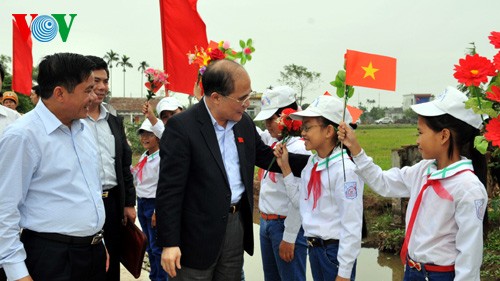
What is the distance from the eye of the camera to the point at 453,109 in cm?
231

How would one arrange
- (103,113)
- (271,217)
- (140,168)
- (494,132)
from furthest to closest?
(140,168)
(103,113)
(271,217)
(494,132)

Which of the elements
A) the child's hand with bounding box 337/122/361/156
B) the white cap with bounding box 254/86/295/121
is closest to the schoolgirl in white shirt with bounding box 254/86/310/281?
the white cap with bounding box 254/86/295/121

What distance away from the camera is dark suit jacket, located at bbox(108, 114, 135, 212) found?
368 centimetres

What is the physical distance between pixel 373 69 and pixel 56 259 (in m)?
1.75

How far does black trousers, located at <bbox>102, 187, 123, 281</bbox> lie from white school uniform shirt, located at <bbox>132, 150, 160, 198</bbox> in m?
1.00

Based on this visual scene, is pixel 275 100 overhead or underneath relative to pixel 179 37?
underneath

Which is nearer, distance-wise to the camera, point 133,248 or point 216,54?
point 216,54

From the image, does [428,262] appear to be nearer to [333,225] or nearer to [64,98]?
[333,225]

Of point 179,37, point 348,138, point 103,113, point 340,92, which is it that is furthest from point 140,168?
point 348,138

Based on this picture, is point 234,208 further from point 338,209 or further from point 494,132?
point 494,132

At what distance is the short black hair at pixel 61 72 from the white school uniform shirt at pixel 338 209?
1362mm

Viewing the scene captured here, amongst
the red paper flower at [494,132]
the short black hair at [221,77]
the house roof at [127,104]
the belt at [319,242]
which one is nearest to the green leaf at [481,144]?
the red paper flower at [494,132]

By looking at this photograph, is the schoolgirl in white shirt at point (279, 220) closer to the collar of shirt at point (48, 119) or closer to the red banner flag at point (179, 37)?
the collar of shirt at point (48, 119)

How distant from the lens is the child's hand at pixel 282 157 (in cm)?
305
